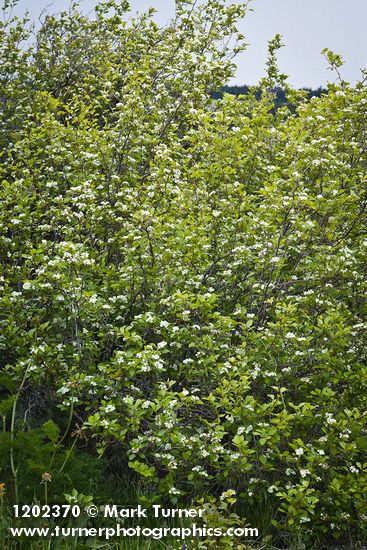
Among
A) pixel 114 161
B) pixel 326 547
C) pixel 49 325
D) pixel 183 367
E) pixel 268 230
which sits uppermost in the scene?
pixel 114 161

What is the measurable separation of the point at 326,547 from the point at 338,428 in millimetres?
962

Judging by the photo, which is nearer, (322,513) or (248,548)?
(248,548)

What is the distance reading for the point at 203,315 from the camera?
5863mm

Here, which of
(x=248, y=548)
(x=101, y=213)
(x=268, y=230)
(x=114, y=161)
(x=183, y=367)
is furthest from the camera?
(x=114, y=161)

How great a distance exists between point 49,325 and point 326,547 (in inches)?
121

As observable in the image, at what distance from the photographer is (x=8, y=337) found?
6059 mm

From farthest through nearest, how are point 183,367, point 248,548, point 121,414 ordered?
point 183,367, point 121,414, point 248,548

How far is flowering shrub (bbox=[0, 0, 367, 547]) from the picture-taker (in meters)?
5.12

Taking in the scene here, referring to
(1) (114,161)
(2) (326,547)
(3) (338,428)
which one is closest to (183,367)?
(3) (338,428)

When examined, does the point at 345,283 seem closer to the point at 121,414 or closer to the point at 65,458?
the point at 121,414

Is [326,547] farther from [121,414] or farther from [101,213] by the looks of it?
[101,213]

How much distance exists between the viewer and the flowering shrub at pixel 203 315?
512cm

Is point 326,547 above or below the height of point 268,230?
below

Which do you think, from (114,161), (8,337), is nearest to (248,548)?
(8,337)
